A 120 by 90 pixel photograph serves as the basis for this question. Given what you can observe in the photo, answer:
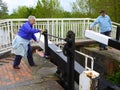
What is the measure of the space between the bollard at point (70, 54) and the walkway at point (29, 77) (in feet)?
1.53

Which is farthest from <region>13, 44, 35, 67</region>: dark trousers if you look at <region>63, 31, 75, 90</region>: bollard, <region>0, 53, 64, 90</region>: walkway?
<region>63, 31, 75, 90</region>: bollard

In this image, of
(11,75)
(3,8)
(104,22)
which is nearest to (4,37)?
(11,75)

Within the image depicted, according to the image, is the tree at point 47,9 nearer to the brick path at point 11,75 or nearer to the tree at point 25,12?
the tree at point 25,12

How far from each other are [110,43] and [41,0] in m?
23.5

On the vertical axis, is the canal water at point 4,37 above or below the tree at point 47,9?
below

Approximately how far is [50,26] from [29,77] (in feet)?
15.0

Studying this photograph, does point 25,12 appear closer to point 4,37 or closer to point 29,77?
point 4,37

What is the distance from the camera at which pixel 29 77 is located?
621 centimetres

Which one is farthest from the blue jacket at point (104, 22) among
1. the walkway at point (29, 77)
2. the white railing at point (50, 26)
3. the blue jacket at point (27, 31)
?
the blue jacket at point (27, 31)

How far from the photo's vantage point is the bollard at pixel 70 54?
4.72 meters

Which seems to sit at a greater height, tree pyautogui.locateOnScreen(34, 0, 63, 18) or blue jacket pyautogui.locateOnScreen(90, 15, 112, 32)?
tree pyautogui.locateOnScreen(34, 0, 63, 18)

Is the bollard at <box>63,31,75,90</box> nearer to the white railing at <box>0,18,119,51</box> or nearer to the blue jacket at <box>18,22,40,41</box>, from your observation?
the blue jacket at <box>18,22,40,41</box>

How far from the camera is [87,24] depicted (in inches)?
463

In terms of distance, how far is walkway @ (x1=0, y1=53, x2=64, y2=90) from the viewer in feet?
18.2
